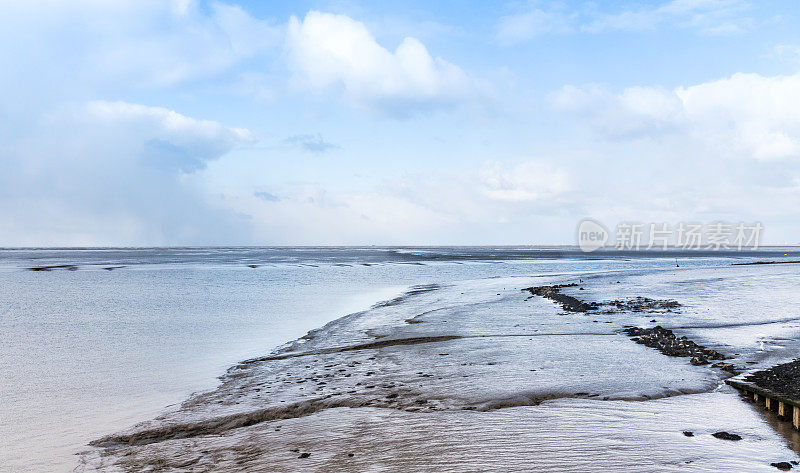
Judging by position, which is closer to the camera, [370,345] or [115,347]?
[370,345]

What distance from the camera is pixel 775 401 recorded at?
9633 mm

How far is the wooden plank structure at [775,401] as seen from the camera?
8.90m

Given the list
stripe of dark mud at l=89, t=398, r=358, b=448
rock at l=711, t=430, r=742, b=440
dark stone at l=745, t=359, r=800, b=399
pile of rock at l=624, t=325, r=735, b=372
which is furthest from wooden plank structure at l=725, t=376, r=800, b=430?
stripe of dark mud at l=89, t=398, r=358, b=448

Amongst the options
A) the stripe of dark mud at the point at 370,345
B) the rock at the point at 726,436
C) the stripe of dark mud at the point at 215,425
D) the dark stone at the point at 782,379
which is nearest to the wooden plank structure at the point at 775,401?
the dark stone at the point at 782,379

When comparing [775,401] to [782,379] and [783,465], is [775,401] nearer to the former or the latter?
[782,379]

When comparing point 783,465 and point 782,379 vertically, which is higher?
point 782,379

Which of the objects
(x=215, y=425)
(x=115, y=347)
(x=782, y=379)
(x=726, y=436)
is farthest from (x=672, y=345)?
(x=115, y=347)

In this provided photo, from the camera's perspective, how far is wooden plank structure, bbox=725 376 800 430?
29.2 ft

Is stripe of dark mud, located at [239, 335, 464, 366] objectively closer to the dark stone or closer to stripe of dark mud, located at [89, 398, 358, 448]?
stripe of dark mud, located at [89, 398, 358, 448]

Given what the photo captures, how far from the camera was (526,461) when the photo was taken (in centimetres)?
752

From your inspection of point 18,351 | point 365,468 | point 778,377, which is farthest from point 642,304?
point 18,351

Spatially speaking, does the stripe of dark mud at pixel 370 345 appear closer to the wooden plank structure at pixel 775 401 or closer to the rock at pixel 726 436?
the wooden plank structure at pixel 775 401

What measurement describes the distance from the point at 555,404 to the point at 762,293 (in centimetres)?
3018

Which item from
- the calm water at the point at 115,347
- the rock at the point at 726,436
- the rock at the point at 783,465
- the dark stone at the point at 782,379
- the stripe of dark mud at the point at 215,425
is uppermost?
the dark stone at the point at 782,379
